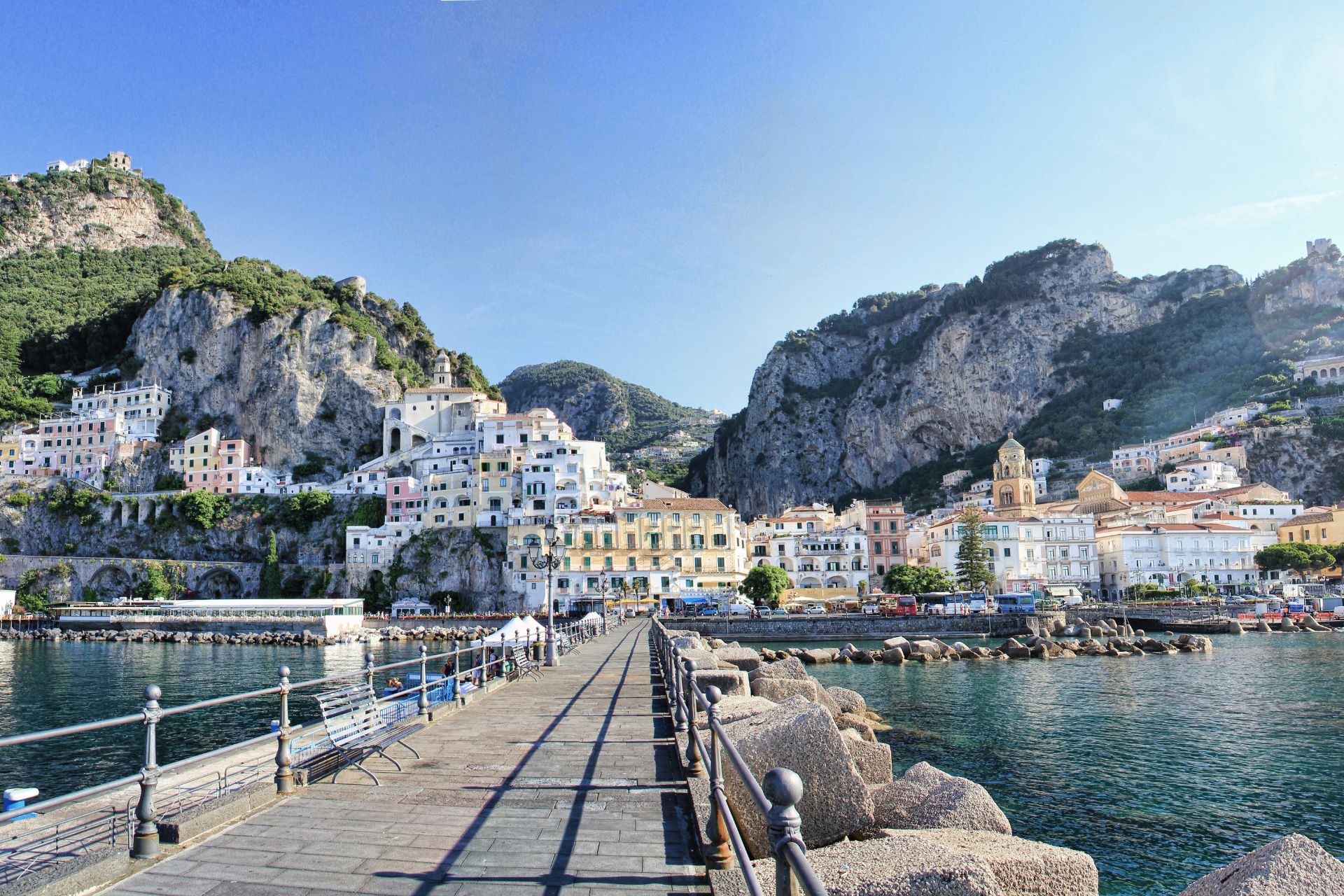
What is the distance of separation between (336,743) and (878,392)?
136776mm

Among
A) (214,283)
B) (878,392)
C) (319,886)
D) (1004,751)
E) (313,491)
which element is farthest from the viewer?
(878,392)

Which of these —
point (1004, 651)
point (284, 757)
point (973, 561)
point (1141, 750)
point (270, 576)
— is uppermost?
point (284, 757)

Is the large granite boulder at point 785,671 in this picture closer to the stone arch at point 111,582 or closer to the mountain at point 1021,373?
the stone arch at point 111,582

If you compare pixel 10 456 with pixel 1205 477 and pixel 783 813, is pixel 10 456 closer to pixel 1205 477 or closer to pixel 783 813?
pixel 783 813

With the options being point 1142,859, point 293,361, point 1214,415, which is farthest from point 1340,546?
point 293,361

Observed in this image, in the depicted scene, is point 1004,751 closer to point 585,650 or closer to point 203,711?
point 585,650

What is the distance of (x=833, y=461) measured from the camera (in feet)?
459

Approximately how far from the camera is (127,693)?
29.7m

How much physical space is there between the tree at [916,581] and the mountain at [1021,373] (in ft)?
191

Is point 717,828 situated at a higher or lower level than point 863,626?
higher

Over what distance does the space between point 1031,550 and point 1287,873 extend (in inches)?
2858

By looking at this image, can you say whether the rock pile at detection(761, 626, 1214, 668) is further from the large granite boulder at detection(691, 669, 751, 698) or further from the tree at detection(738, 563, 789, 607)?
the large granite boulder at detection(691, 669, 751, 698)

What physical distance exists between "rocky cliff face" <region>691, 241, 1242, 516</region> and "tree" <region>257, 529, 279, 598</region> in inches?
3095

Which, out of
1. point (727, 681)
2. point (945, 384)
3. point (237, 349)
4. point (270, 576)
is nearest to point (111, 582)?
point (270, 576)
